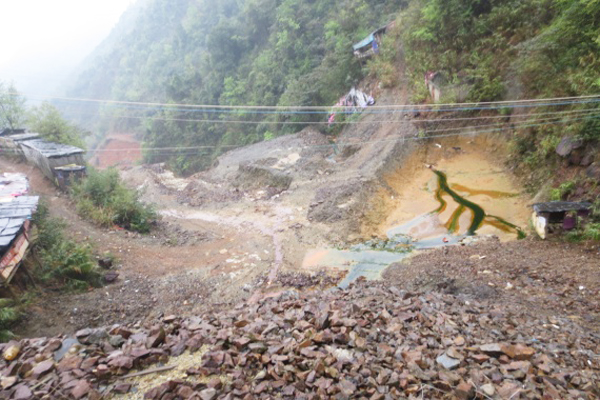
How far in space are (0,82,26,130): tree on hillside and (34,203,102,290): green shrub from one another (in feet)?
55.6

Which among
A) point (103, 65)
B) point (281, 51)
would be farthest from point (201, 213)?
point (103, 65)

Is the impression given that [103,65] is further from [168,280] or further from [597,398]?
[597,398]

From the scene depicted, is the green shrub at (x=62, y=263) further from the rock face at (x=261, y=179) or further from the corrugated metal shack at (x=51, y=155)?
the rock face at (x=261, y=179)

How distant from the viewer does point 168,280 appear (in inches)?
391

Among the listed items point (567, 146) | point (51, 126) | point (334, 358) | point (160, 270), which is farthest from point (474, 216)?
point (51, 126)

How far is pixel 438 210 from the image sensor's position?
13.1 metres

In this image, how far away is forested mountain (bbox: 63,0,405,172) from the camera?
87.5 feet

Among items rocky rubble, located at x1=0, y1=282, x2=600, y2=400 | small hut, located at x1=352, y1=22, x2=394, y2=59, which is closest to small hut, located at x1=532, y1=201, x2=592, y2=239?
rocky rubble, located at x1=0, y1=282, x2=600, y2=400

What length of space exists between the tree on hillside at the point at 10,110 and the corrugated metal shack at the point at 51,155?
6323 mm

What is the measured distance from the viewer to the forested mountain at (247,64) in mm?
26672

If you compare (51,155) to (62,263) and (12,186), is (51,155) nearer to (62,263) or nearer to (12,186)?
(12,186)

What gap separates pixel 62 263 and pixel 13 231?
1.62m

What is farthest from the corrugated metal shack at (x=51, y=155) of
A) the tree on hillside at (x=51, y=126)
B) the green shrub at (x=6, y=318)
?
the green shrub at (x=6, y=318)

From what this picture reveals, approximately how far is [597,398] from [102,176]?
53.9 ft
